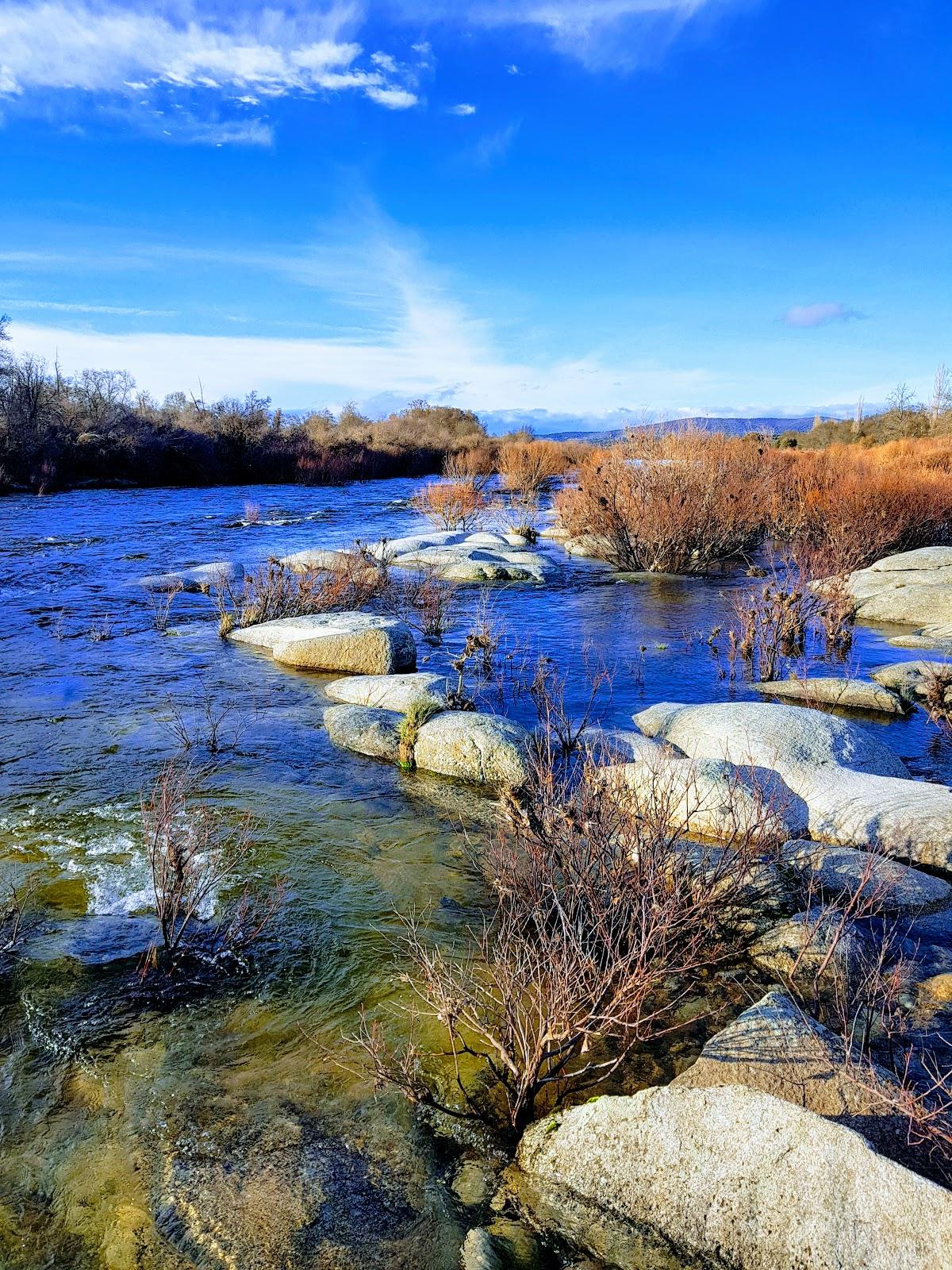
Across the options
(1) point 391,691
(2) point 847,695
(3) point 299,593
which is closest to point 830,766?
(2) point 847,695

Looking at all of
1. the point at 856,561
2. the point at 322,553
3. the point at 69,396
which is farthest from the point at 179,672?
the point at 69,396

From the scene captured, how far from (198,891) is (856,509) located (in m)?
14.0

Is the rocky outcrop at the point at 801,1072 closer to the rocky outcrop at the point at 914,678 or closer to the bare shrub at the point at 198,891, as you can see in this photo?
the bare shrub at the point at 198,891

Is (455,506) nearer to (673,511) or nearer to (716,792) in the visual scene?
(673,511)

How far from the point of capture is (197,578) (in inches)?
533

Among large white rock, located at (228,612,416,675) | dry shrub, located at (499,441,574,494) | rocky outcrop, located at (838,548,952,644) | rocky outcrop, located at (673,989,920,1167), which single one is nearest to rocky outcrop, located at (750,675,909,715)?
rocky outcrop, located at (838,548,952,644)

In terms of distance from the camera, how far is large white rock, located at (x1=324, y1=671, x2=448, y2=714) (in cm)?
734

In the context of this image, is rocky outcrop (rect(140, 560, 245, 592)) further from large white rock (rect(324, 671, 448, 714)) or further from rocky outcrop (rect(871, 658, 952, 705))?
rocky outcrop (rect(871, 658, 952, 705))

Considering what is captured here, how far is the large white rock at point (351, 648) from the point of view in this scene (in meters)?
8.73

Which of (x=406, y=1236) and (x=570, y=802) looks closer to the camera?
(x=406, y=1236)

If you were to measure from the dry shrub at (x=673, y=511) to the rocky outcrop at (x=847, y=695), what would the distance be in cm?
691

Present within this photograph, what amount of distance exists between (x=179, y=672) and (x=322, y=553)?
5176 mm

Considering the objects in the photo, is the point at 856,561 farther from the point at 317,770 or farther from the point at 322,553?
the point at 317,770

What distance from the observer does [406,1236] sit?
2.58 meters
